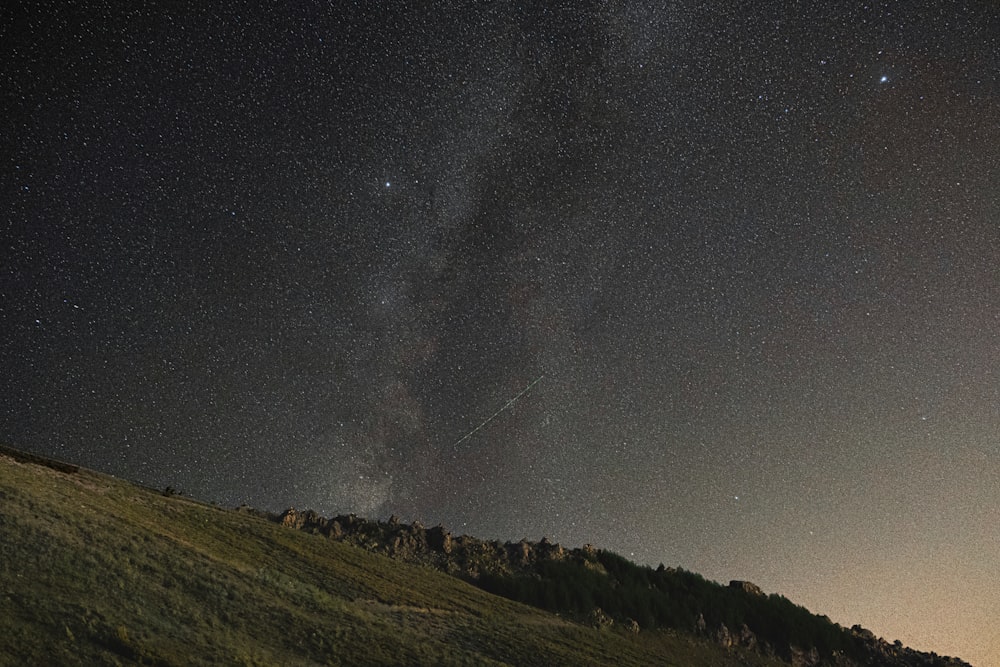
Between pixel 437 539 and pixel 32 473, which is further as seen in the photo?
pixel 437 539

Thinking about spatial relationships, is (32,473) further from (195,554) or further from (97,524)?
(195,554)

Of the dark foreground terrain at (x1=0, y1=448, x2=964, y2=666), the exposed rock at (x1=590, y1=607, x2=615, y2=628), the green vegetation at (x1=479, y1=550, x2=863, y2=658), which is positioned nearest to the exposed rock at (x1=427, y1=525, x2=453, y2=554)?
the dark foreground terrain at (x1=0, y1=448, x2=964, y2=666)

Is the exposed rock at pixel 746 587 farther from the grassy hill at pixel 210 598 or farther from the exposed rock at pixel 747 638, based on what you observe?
the grassy hill at pixel 210 598

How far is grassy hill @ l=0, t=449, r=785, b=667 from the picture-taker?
54.6 feet

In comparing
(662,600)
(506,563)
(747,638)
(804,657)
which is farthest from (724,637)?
(506,563)

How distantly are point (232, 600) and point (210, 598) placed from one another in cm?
80

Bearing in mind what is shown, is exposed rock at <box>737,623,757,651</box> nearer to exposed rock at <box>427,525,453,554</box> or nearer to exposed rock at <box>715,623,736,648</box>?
exposed rock at <box>715,623,736,648</box>

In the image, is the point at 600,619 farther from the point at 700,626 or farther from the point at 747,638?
the point at 747,638

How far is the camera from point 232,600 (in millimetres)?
21812

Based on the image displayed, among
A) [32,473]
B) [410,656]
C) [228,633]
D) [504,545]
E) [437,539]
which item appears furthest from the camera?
[504,545]

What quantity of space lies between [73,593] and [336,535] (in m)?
26.9

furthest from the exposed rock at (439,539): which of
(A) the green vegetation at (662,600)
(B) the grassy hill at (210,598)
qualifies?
(B) the grassy hill at (210,598)

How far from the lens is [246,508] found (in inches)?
1759

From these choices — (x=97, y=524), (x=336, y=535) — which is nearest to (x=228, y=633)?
(x=97, y=524)
